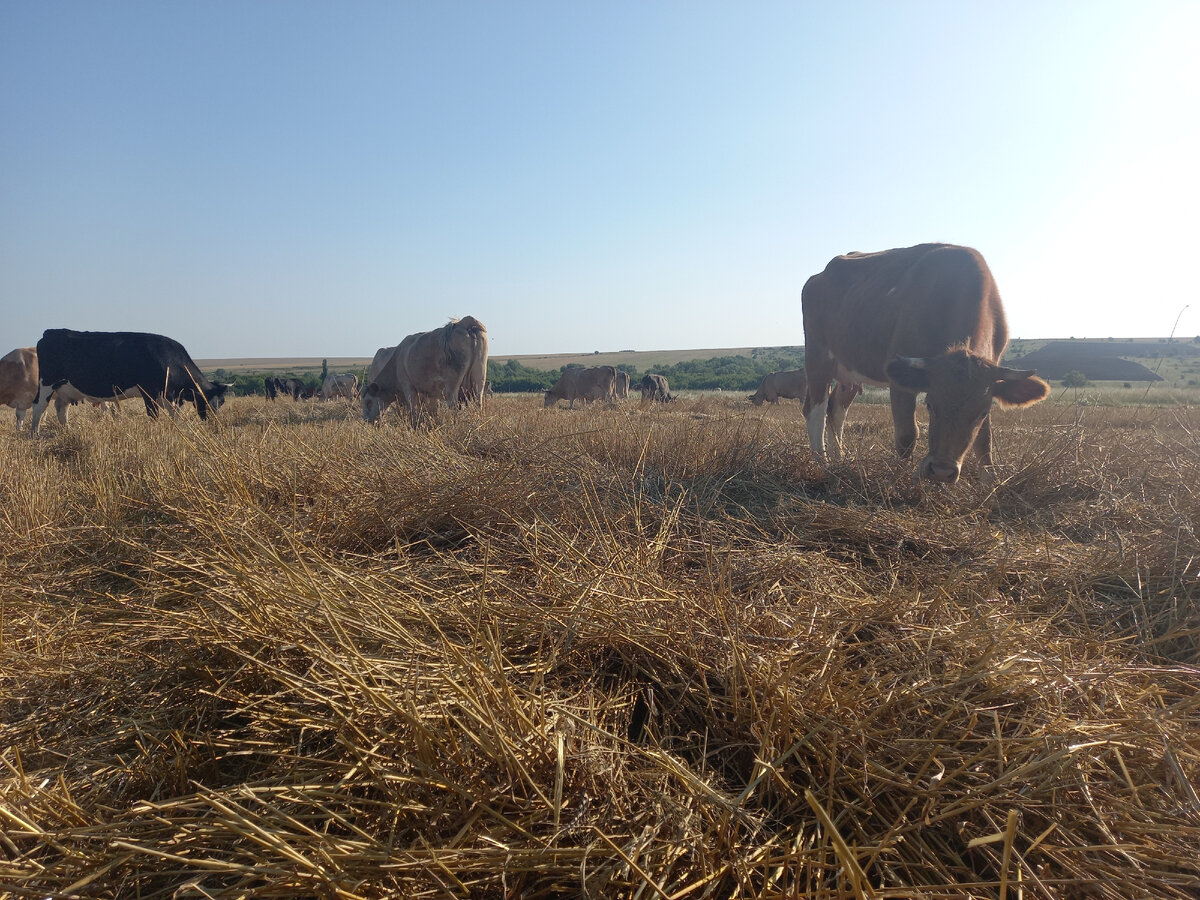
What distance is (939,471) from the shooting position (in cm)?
425

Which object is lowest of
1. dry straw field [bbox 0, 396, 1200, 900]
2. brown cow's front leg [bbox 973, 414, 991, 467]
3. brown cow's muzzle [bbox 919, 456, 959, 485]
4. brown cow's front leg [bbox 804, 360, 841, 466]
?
dry straw field [bbox 0, 396, 1200, 900]

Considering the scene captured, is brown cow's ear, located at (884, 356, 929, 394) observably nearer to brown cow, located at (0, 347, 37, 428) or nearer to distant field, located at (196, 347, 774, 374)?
brown cow, located at (0, 347, 37, 428)

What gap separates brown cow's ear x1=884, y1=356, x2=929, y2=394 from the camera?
15.3 ft

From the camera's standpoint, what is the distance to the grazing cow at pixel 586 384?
2616 centimetres

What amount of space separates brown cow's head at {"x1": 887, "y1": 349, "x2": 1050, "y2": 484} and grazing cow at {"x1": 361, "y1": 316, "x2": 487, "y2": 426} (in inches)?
290

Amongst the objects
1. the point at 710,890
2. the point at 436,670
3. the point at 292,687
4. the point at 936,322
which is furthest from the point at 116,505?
the point at 936,322

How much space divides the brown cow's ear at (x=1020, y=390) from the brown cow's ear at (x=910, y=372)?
51cm

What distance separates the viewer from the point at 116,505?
336 cm

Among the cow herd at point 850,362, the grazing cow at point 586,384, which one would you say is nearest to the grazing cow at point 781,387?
the grazing cow at point 586,384

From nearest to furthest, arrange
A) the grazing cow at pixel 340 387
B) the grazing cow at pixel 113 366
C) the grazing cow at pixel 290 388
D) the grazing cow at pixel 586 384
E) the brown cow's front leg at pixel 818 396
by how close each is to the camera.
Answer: the brown cow's front leg at pixel 818 396, the grazing cow at pixel 113 366, the grazing cow at pixel 340 387, the grazing cow at pixel 586 384, the grazing cow at pixel 290 388

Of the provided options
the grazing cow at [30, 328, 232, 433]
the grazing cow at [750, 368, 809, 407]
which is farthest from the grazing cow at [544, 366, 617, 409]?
the grazing cow at [30, 328, 232, 433]

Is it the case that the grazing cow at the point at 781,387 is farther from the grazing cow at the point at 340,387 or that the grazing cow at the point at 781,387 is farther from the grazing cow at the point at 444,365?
the grazing cow at the point at 444,365

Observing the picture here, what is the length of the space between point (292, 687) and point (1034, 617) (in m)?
2.56

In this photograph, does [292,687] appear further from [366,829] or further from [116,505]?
[116,505]
